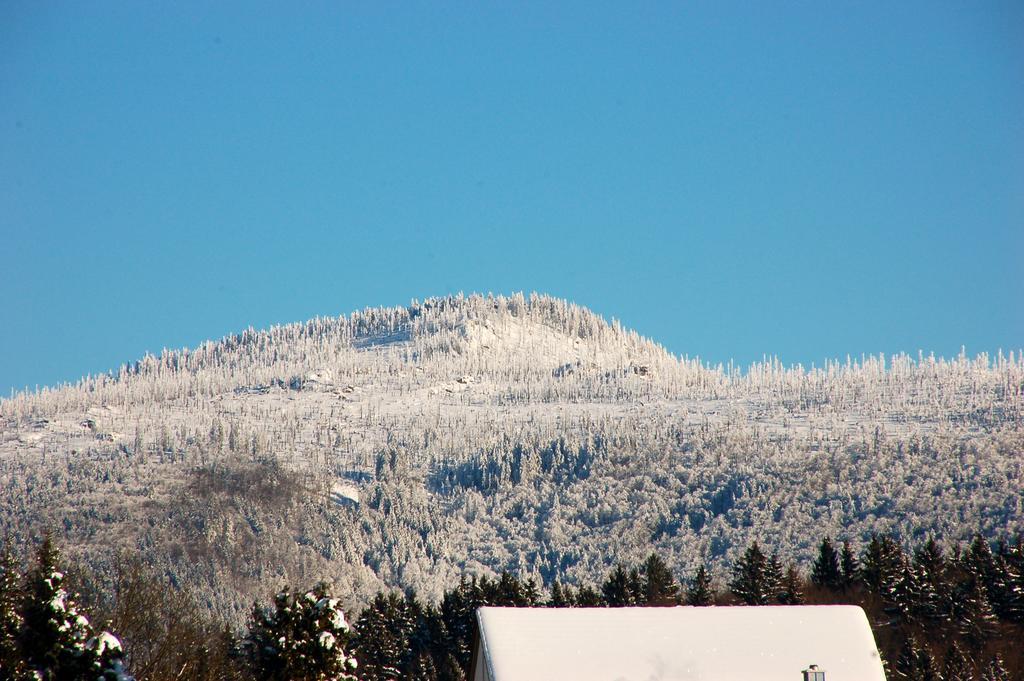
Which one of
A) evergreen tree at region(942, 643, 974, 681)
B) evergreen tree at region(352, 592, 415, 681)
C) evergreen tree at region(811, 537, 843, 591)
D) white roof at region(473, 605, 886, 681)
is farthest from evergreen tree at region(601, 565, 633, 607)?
white roof at region(473, 605, 886, 681)

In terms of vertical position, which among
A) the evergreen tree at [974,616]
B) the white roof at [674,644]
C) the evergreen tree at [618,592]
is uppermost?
the evergreen tree at [618,592]

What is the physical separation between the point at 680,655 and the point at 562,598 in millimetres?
57704

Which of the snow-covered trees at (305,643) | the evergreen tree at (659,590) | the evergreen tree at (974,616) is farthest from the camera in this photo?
the evergreen tree at (659,590)

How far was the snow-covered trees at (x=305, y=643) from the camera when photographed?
44.3 meters

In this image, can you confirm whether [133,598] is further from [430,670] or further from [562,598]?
[562,598]

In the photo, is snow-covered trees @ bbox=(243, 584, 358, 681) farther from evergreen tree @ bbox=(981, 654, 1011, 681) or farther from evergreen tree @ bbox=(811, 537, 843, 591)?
evergreen tree @ bbox=(811, 537, 843, 591)

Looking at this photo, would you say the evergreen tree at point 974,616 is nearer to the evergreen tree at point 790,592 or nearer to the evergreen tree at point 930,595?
the evergreen tree at point 930,595

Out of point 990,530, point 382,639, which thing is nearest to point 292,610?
point 382,639

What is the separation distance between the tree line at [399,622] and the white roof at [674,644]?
561cm

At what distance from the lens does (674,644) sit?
161ft

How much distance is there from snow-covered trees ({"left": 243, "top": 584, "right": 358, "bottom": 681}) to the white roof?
226 inches

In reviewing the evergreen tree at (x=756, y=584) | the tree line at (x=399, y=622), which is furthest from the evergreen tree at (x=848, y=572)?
the evergreen tree at (x=756, y=584)

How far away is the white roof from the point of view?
1886 inches

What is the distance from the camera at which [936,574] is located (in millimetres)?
98750
